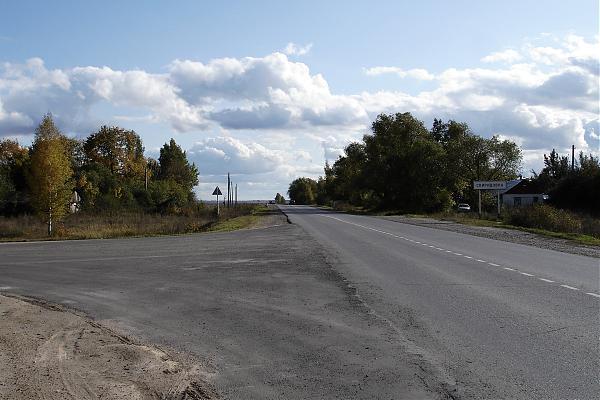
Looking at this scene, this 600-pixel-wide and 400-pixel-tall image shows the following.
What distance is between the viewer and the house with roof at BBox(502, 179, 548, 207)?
97.1 metres

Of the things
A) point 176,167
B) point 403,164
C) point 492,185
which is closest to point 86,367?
point 492,185

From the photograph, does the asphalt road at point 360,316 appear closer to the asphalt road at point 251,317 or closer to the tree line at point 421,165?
the asphalt road at point 251,317

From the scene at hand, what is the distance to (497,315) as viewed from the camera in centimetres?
983

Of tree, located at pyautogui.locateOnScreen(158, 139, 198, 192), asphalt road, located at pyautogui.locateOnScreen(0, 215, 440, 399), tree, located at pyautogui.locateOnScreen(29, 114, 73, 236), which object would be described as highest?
tree, located at pyautogui.locateOnScreen(158, 139, 198, 192)

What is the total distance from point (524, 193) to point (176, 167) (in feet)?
218

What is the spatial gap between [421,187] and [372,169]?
9.87 m

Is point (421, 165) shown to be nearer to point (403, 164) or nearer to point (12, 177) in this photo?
point (403, 164)

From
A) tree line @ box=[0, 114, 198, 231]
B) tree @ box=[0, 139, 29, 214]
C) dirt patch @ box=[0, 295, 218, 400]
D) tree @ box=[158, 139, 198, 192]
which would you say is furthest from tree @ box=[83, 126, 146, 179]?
dirt patch @ box=[0, 295, 218, 400]

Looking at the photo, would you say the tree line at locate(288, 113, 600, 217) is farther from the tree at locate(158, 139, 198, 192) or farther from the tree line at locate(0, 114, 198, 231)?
the tree at locate(158, 139, 198, 192)

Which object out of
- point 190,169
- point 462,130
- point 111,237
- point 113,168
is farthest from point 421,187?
point 190,169

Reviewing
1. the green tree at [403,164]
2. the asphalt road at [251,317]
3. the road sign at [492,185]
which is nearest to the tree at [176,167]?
the green tree at [403,164]

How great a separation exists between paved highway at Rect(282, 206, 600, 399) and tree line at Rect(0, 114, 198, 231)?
25.3 meters

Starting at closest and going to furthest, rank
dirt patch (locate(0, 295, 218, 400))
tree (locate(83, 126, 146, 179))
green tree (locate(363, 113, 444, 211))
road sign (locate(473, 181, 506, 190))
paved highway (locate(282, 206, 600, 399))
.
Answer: dirt patch (locate(0, 295, 218, 400)) → paved highway (locate(282, 206, 600, 399)) → road sign (locate(473, 181, 506, 190)) → green tree (locate(363, 113, 444, 211)) → tree (locate(83, 126, 146, 179))

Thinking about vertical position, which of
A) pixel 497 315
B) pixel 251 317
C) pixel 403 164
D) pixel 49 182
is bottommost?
pixel 251 317
